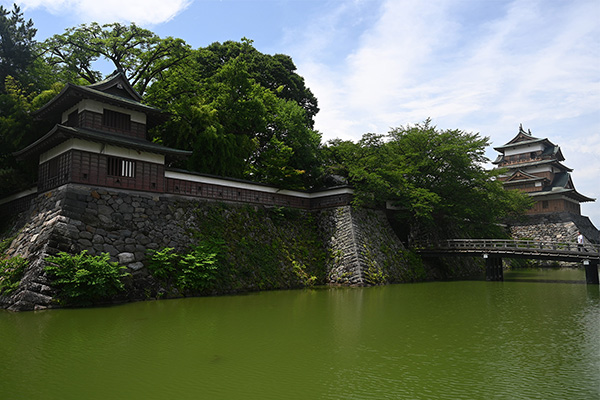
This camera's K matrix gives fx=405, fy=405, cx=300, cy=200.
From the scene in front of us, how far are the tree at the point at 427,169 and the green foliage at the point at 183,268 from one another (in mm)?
11410

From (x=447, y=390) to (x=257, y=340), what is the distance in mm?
4745

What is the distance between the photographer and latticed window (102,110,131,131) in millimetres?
18641

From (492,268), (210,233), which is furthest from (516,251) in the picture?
(210,233)

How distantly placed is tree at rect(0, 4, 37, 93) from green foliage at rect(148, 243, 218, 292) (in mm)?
16365

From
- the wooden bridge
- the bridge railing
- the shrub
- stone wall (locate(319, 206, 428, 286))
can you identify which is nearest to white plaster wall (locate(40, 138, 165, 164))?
the shrub

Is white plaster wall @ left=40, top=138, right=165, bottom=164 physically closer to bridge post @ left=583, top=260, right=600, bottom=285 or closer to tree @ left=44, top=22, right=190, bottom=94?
tree @ left=44, top=22, right=190, bottom=94

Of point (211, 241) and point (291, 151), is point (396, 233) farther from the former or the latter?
point (211, 241)

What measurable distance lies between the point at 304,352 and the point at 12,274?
12214 mm

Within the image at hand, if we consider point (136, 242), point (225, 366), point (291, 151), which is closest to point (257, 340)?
point (225, 366)

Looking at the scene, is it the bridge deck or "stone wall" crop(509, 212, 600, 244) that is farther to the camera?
"stone wall" crop(509, 212, 600, 244)

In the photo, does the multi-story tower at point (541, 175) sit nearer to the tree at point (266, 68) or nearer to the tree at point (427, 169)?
the tree at point (427, 169)

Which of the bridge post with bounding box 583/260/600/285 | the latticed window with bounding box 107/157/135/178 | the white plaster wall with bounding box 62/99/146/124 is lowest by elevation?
the bridge post with bounding box 583/260/600/285

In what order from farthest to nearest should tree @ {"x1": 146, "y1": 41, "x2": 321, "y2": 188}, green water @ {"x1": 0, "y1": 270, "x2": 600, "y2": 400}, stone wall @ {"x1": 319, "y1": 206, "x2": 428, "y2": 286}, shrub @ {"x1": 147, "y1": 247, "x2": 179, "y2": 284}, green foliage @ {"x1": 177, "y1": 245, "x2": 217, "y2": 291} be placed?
tree @ {"x1": 146, "y1": 41, "x2": 321, "y2": 188}
stone wall @ {"x1": 319, "y1": 206, "x2": 428, "y2": 286}
green foliage @ {"x1": 177, "y1": 245, "x2": 217, "y2": 291}
shrub @ {"x1": 147, "y1": 247, "x2": 179, "y2": 284}
green water @ {"x1": 0, "y1": 270, "x2": 600, "y2": 400}

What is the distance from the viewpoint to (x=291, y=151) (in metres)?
26.6
